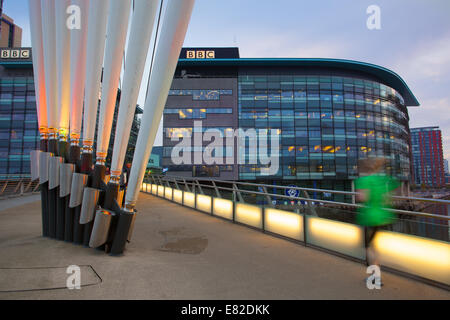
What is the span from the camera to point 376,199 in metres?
3.83

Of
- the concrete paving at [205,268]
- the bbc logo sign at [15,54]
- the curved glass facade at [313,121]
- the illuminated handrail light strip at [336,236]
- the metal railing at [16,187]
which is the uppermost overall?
the bbc logo sign at [15,54]

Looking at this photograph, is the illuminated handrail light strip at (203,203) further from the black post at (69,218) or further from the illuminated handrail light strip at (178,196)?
the black post at (69,218)

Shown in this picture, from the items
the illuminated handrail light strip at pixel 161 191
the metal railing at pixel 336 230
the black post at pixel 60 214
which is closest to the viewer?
the metal railing at pixel 336 230

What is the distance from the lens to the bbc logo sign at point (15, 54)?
52.3m

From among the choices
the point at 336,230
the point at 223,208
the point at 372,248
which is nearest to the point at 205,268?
the point at 372,248

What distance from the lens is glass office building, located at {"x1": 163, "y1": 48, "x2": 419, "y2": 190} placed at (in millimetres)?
45156

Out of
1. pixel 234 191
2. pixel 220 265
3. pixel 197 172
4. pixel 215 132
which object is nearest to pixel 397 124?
pixel 215 132

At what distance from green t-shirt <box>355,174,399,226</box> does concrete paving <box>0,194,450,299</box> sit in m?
0.92

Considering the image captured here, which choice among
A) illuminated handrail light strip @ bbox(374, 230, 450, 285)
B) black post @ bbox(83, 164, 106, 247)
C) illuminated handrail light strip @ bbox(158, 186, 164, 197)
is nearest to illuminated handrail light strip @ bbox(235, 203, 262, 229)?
illuminated handrail light strip @ bbox(374, 230, 450, 285)

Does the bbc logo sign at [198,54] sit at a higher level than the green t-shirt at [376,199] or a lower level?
higher

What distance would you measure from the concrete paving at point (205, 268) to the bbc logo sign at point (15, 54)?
6205cm

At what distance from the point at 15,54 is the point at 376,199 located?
70155 mm

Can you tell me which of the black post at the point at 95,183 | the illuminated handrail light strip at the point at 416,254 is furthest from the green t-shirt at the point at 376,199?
the black post at the point at 95,183

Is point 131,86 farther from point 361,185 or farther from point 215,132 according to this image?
point 215,132
